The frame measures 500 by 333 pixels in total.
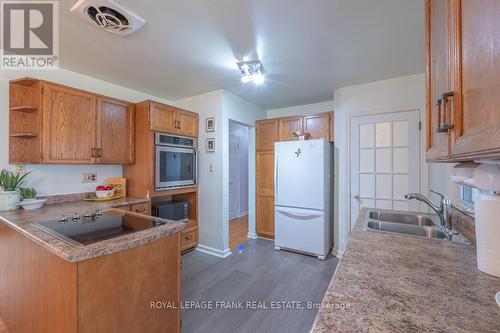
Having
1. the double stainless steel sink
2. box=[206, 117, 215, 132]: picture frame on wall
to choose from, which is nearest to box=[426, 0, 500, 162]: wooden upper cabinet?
the double stainless steel sink

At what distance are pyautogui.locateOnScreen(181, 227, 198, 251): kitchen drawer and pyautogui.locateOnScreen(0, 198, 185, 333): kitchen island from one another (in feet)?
5.27

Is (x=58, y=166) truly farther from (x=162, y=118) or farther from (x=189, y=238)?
(x=189, y=238)

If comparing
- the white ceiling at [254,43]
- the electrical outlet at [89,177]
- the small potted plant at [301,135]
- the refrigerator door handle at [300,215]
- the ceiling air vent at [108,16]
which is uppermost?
the white ceiling at [254,43]

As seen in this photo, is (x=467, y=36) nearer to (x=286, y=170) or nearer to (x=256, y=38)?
(x=256, y=38)

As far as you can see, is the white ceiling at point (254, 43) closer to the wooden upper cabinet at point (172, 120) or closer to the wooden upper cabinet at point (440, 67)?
the wooden upper cabinet at point (172, 120)

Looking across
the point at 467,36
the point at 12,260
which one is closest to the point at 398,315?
the point at 467,36

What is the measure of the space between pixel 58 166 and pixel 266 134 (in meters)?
2.82

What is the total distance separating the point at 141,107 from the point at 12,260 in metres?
1.85

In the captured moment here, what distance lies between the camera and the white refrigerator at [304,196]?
9.49 ft

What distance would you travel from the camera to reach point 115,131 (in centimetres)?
255

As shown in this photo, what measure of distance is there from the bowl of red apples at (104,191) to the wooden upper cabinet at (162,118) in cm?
88

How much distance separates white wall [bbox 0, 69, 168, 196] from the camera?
2020 millimetres

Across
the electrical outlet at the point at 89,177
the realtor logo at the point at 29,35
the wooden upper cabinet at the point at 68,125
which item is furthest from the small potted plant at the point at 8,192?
the realtor logo at the point at 29,35

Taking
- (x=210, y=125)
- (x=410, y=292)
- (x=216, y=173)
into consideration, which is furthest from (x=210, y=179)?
(x=410, y=292)
